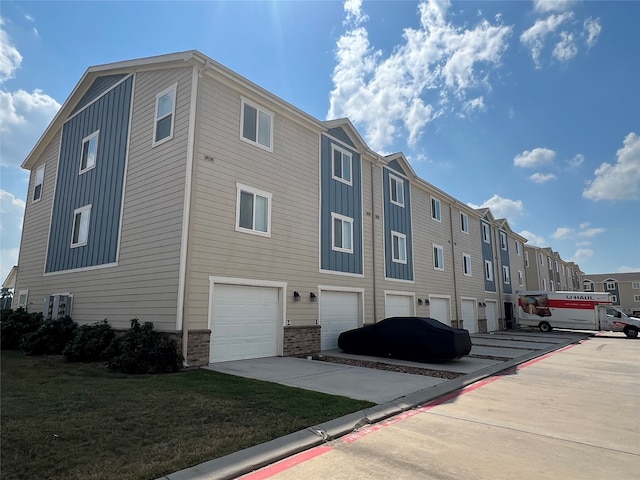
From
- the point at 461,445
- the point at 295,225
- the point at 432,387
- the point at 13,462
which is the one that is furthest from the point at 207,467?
the point at 295,225

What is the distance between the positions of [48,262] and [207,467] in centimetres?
1634

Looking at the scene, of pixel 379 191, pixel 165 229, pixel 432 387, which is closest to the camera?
pixel 432 387

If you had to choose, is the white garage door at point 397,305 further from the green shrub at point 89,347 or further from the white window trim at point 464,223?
the green shrub at point 89,347

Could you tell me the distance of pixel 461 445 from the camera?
491 centimetres

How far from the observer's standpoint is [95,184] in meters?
14.7

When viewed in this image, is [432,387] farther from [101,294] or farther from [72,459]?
[101,294]

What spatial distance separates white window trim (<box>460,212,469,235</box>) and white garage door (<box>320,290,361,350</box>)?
14071mm

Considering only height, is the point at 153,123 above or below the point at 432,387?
above

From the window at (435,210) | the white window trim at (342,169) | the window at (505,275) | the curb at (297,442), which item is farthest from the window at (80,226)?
the window at (505,275)

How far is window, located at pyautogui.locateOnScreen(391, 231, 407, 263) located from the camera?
1955 cm

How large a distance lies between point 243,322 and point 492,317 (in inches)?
943

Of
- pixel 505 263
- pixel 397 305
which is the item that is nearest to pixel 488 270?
pixel 505 263

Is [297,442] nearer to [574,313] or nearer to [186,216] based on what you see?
[186,216]

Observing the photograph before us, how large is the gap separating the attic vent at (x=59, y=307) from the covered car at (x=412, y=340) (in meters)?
10.3
